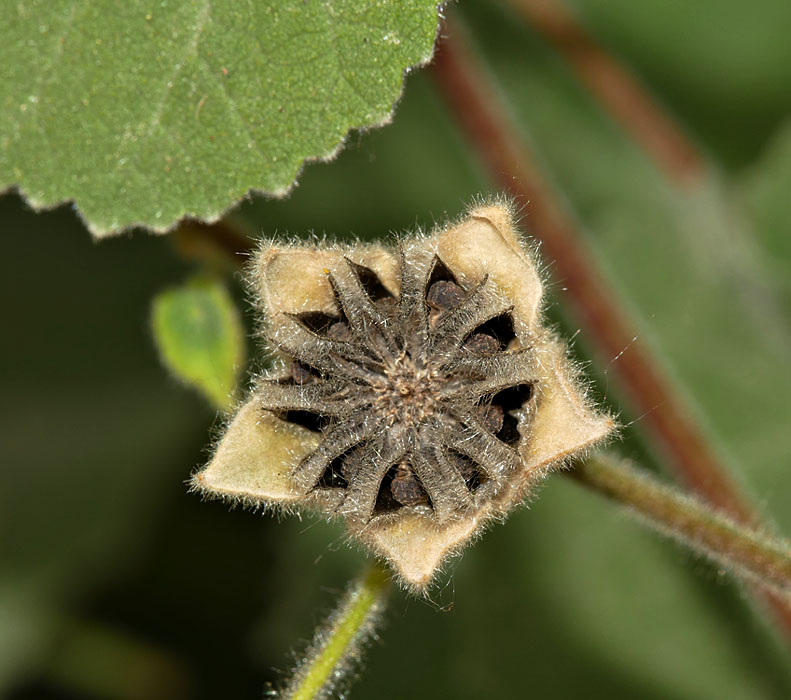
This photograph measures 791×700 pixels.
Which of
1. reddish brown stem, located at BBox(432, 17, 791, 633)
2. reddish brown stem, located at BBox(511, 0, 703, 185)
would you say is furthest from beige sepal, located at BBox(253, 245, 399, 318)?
reddish brown stem, located at BBox(511, 0, 703, 185)

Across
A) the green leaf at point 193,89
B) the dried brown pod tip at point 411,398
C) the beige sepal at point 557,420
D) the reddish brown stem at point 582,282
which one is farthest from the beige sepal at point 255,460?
the reddish brown stem at point 582,282

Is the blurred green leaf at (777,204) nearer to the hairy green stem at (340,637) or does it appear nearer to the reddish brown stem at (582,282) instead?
the reddish brown stem at (582,282)

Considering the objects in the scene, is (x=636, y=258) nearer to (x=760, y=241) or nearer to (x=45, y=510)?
(x=760, y=241)

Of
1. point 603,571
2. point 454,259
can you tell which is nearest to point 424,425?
point 454,259

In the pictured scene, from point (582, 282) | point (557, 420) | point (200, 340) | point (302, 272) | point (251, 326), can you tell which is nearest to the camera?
point (557, 420)

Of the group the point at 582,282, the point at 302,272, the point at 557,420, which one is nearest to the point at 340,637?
the point at 557,420

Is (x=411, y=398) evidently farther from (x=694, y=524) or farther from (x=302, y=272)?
(x=694, y=524)

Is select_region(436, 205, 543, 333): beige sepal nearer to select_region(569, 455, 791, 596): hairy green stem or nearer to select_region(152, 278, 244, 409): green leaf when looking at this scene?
select_region(569, 455, 791, 596): hairy green stem
